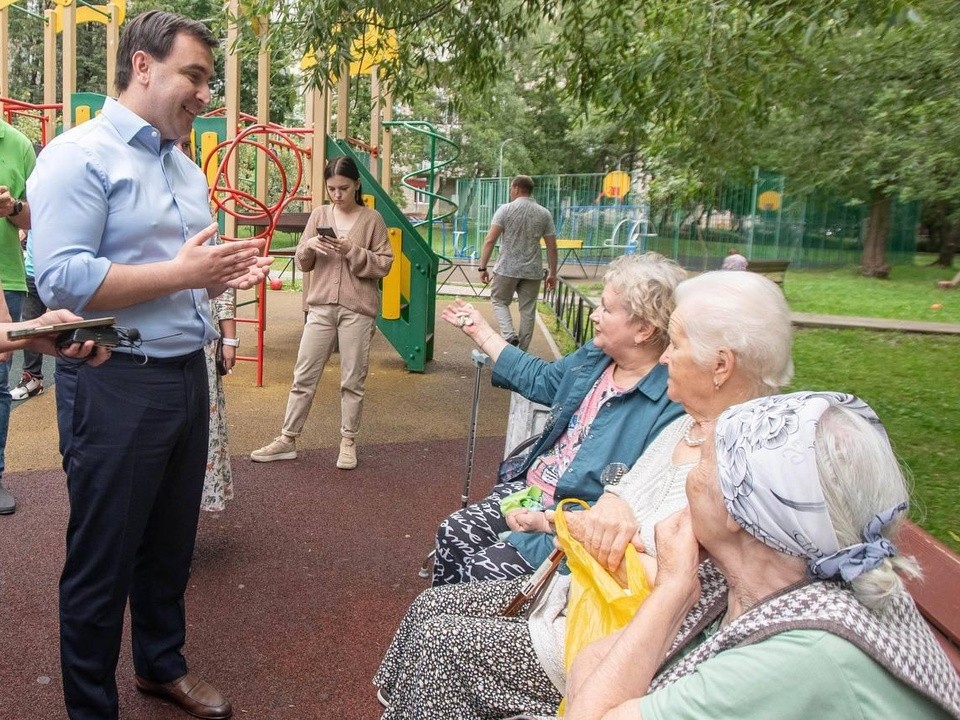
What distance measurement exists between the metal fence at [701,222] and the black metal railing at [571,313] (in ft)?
28.7

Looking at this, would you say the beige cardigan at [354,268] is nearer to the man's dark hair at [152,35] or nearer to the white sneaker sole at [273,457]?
the white sneaker sole at [273,457]

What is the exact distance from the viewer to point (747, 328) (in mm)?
2248

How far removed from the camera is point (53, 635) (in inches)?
129

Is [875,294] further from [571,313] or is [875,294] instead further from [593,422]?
[593,422]

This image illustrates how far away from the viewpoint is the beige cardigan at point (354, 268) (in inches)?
Result: 212

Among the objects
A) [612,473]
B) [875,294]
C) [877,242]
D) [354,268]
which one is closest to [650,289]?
[612,473]

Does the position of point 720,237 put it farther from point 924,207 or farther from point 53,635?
point 53,635

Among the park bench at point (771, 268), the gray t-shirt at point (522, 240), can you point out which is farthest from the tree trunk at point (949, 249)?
the gray t-shirt at point (522, 240)

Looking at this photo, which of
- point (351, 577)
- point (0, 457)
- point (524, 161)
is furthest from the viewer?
point (524, 161)

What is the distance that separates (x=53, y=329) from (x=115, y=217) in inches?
15.7

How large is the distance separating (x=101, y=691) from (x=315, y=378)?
10.0 ft

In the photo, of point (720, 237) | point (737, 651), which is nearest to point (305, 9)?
point (737, 651)

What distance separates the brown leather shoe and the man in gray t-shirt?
A: 6590 millimetres

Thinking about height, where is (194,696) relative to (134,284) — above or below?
below
